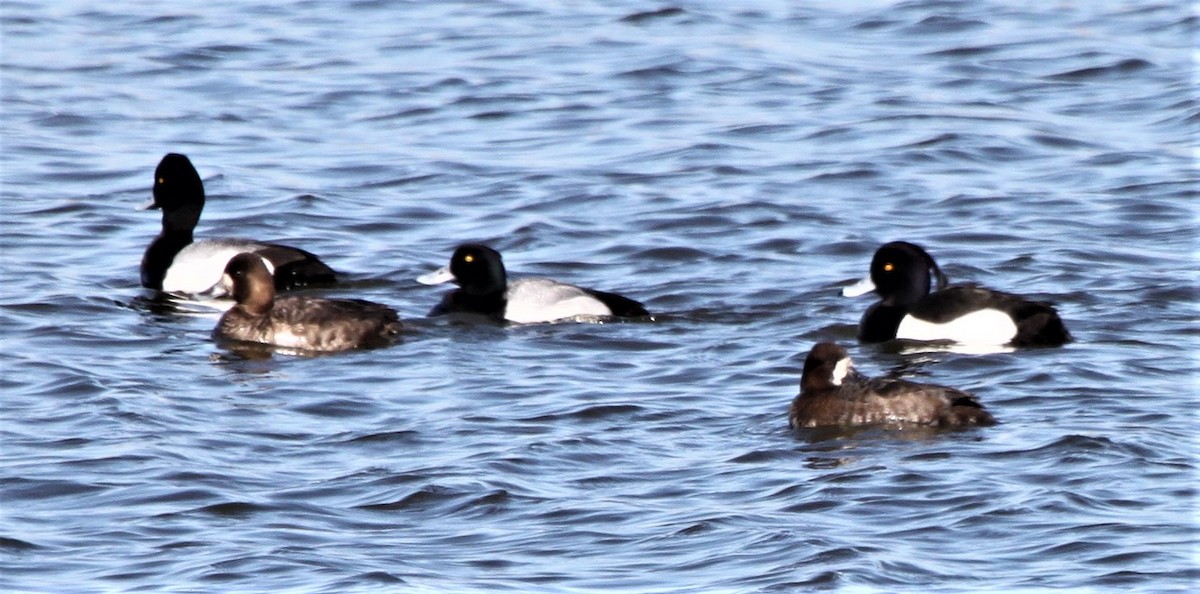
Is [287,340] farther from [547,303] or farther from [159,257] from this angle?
[159,257]

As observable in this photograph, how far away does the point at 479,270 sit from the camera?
36.5ft

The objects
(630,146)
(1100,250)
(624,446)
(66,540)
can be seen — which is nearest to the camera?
(66,540)

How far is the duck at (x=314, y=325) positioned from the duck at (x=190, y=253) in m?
0.68

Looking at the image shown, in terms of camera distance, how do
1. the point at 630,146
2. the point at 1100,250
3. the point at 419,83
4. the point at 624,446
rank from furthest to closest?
the point at 419,83 < the point at 630,146 < the point at 1100,250 < the point at 624,446

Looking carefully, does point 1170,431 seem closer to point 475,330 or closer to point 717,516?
point 717,516

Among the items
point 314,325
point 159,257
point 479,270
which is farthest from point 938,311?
point 159,257

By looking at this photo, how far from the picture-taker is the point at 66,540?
703 centimetres

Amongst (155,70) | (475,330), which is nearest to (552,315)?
(475,330)

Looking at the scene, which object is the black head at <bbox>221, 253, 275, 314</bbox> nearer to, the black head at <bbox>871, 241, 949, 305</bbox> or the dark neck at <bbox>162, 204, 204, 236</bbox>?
the dark neck at <bbox>162, 204, 204, 236</bbox>

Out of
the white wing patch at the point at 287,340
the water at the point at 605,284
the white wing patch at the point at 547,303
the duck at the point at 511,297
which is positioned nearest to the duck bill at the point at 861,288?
the water at the point at 605,284

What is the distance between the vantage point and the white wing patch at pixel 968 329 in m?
10.0

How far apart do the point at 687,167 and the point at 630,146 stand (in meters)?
0.90

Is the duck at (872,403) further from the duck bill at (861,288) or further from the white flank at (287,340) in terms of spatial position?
the white flank at (287,340)

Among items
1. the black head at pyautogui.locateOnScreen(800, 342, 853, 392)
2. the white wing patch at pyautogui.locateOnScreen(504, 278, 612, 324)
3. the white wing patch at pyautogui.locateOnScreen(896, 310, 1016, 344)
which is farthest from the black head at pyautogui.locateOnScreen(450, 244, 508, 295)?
the black head at pyautogui.locateOnScreen(800, 342, 853, 392)
